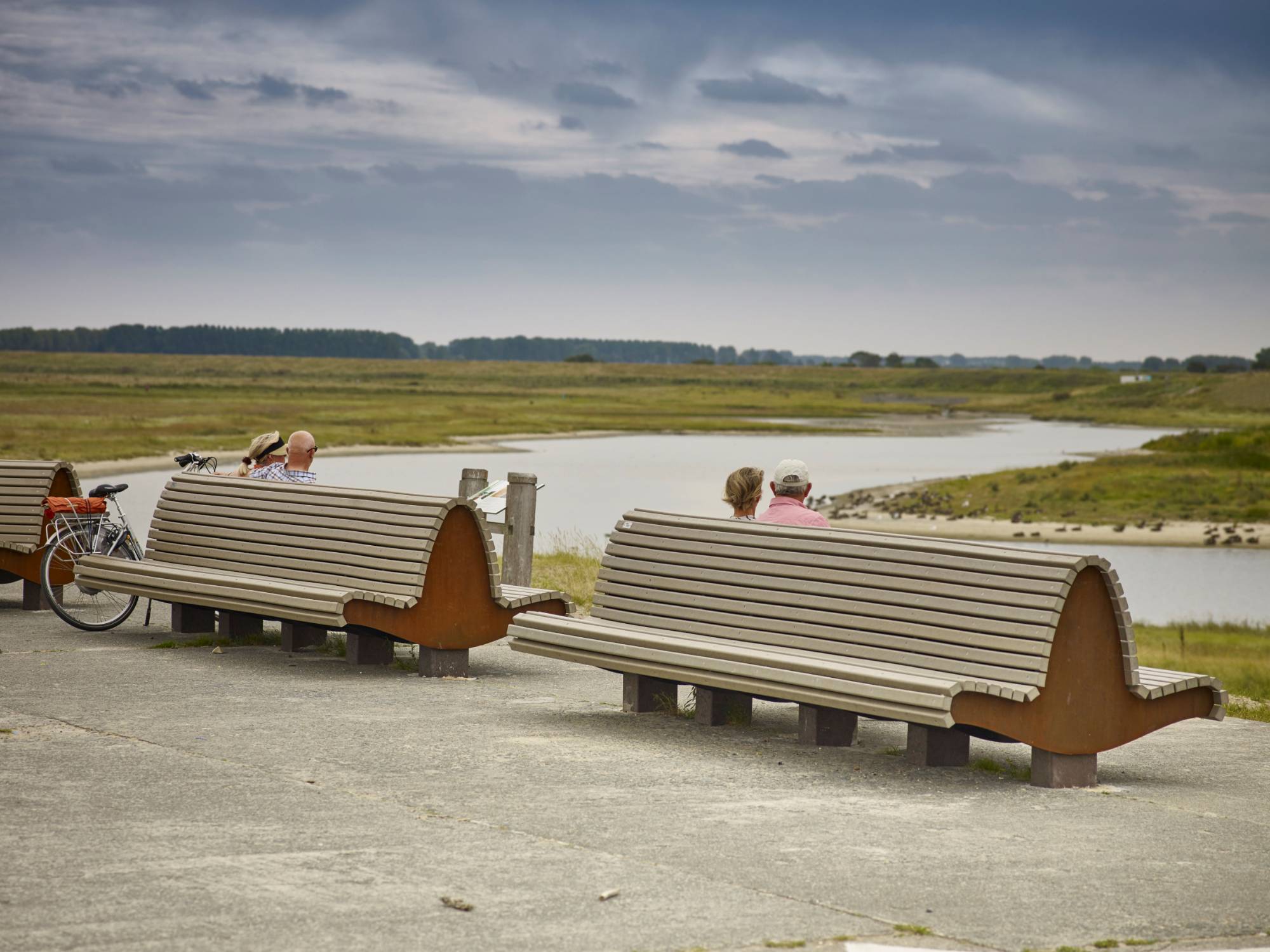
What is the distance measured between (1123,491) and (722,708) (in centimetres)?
4360

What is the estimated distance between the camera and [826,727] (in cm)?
782

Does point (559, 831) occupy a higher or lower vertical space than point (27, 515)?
lower

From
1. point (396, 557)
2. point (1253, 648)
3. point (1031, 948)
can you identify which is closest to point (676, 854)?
point (1031, 948)

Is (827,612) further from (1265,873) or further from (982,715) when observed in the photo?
(1265,873)

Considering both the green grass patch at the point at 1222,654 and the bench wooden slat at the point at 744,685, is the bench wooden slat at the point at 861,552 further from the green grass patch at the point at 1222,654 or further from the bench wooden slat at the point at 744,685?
the green grass patch at the point at 1222,654

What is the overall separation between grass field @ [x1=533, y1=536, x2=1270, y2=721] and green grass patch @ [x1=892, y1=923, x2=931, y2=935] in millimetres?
6211

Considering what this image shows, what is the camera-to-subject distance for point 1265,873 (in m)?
5.69

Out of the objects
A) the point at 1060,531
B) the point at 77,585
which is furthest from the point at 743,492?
the point at 1060,531

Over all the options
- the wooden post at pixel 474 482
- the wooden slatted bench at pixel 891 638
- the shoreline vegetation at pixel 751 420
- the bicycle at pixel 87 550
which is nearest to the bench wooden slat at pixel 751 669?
the wooden slatted bench at pixel 891 638

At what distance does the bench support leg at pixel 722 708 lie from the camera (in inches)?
324

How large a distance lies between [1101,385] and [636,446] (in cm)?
11686

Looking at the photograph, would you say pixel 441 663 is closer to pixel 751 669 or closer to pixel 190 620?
pixel 190 620

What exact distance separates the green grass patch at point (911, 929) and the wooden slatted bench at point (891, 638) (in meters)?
1.67

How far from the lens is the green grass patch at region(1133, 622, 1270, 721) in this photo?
43.4 feet
